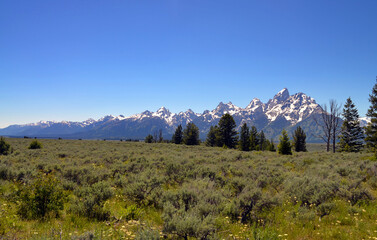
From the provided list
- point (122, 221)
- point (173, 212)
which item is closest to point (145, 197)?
point (122, 221)

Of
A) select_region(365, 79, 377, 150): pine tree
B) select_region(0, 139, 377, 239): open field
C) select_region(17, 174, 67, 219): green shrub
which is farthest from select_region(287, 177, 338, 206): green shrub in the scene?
select_region(365, 79, 377, 150): pine tree

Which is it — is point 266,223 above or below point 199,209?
below

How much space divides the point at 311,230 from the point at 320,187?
112 inches

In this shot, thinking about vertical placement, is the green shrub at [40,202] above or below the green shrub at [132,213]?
above

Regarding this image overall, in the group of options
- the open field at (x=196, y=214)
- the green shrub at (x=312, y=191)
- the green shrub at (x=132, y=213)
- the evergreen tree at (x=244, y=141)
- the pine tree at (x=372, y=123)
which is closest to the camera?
the open field at (x=196, y=214)

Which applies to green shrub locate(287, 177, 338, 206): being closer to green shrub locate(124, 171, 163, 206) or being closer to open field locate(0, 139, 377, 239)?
open field locate(0, 139, 377, 239)

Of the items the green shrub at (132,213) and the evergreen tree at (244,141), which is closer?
the green shrub at (132,213)

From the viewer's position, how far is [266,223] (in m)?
5.09

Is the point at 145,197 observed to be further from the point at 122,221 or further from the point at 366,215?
the point at 366,215

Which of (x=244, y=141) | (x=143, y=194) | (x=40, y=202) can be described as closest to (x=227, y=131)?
(x=244, y=141)

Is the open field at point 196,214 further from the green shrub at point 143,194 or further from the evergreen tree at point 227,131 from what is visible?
the evergreen tree at point 227,131

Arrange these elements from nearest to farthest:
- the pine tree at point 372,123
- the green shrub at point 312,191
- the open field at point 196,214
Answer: the open field at point 196,214, the green shrub at point 312,191, the pine tree at point 372,123

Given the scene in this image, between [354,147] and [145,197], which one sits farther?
[354,147]

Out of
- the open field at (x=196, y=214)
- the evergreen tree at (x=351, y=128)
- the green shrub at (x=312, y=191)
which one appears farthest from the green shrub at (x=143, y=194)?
the evergreen tree at (x=351, y=128)
